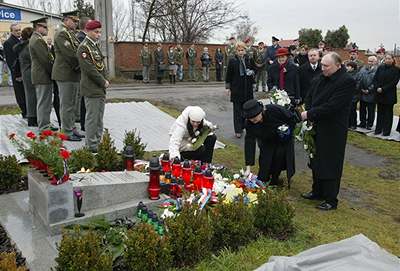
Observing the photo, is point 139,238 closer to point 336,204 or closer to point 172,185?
point 172,185

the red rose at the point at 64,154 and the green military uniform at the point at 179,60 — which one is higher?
the green military uniform at the point at 179,60

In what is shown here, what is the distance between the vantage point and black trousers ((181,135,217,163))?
6.04 meters

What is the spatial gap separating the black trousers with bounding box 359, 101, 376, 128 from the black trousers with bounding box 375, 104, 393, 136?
0.49m

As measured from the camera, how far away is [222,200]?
430 cm

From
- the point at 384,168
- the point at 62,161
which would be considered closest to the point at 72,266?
the point at 62,161

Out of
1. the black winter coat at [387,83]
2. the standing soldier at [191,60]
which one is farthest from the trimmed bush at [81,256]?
the standing soldier at [191,60]

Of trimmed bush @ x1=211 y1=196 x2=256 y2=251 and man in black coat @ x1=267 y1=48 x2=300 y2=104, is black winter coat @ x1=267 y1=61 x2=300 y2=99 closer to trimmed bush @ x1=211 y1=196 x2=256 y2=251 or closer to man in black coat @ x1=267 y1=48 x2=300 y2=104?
man in black coat @ x1=267 y1=48 x2=300 y2=104

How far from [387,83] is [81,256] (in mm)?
8783

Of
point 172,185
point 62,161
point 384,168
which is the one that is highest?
point 62,161

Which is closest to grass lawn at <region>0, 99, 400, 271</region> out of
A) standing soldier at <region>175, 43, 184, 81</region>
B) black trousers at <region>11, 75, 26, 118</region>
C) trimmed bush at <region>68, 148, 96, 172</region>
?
trimmed bush at <region>68, 148, 96, 172</region>

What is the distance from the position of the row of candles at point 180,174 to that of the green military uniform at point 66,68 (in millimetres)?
2661

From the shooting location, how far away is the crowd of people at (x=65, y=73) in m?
6.71

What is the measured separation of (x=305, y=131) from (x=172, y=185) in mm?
2061

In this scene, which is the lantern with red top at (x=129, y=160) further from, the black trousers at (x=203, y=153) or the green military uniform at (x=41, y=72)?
the green military uniform at (x=41, y=72)
